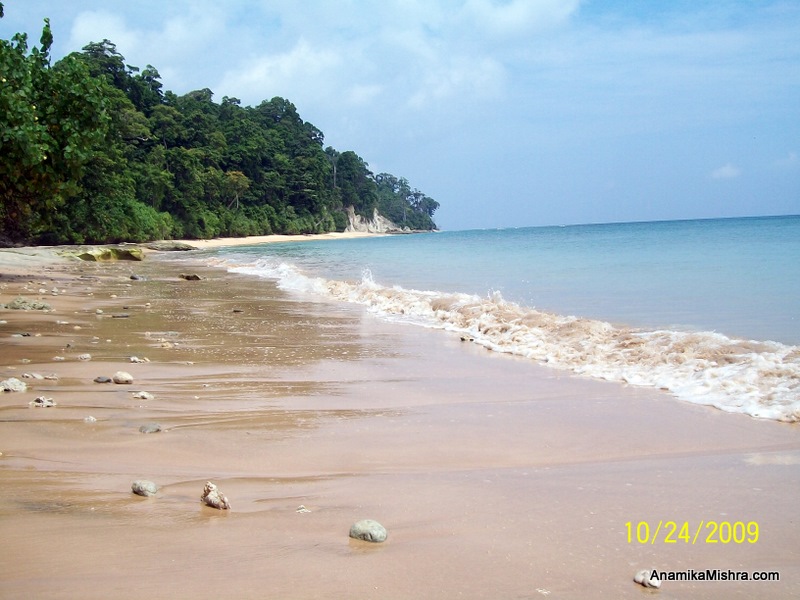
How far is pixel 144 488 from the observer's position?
3107 millimetres

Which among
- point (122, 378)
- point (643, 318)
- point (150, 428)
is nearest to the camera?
point (150, 428)

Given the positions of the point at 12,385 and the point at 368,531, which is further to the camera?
the point at 12,385

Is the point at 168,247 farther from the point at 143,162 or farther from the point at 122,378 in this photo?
the point at 122,378

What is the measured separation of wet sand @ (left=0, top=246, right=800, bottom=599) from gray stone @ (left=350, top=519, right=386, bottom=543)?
0.05 meters

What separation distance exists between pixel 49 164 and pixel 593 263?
1833 centimetres

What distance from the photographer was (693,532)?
2824mm

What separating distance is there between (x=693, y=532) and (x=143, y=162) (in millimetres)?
67148

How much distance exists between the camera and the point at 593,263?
24016 millimetres

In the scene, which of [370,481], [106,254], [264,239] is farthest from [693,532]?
[264,239]

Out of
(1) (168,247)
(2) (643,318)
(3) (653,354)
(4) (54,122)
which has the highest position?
(4) (54,122)

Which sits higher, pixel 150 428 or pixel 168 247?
pixel 168 247

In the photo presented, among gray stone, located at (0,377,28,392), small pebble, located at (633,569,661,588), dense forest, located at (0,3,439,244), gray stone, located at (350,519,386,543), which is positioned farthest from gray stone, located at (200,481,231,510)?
→ dense forest, located at (0,3,439,244)

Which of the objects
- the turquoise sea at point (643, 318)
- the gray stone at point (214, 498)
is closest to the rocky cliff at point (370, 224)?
the turquoise sea at point (643, 318)

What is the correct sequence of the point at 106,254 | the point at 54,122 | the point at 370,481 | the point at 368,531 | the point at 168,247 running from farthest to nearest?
the point at 168,247, the point at 106,254, the point at 54,122, the point at 370,481, the point at 368,531
